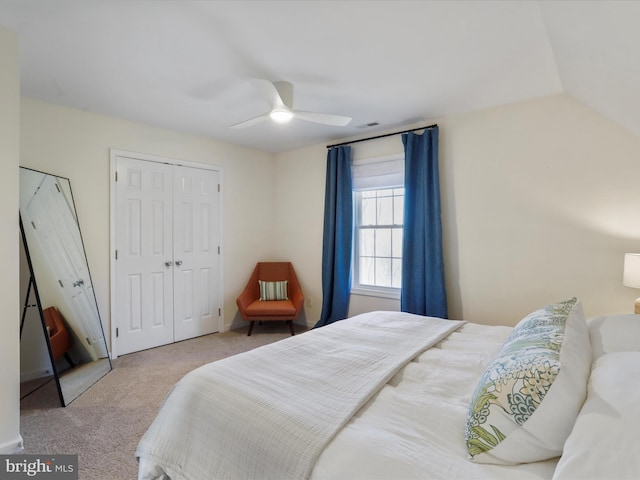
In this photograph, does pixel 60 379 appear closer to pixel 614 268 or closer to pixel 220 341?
pixel 220 341

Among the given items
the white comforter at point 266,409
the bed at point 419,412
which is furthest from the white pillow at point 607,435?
the white comforter at point 266,409

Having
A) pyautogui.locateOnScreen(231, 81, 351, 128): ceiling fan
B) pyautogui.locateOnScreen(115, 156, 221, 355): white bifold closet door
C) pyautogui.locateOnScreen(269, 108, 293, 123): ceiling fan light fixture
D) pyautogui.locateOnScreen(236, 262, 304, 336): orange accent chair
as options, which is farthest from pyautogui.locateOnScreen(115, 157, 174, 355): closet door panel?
pyautogui.locateOnScreen(269, 108, 293, 123): ceiling fan light fixture

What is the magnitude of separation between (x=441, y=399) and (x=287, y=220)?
3.85 meters

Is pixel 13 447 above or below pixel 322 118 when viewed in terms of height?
below

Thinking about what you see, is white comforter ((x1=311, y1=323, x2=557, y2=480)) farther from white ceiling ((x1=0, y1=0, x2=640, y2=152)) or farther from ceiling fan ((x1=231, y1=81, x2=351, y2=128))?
ceiling fan ((x1=231, y1=81, x2=351, y2=128))

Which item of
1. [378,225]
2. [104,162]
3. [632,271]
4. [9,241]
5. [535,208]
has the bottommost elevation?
[632,271]

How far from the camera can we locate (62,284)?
2.88 metres

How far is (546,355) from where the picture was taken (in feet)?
3.45

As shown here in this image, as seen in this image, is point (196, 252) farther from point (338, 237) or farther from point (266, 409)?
point (266, 409)

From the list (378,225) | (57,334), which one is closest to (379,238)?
(378,225)

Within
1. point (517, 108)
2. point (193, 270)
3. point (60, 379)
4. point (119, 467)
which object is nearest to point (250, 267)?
point (193, 270)

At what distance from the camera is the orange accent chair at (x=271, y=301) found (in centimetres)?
407

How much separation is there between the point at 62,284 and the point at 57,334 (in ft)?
1.37

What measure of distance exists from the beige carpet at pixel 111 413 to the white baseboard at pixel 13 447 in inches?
1.6
